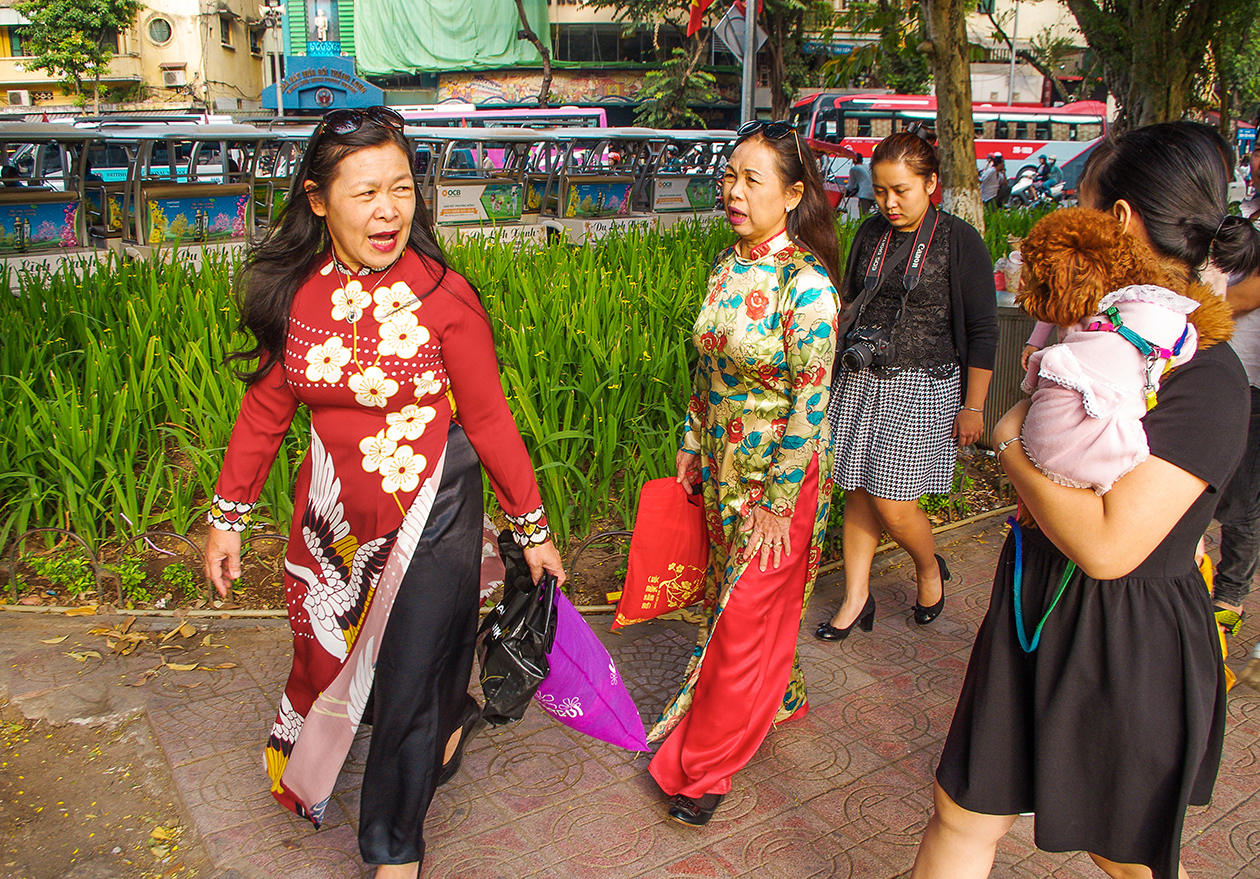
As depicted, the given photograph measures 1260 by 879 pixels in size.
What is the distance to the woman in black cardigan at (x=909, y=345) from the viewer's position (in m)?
3.02

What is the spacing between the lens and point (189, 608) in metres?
3.47

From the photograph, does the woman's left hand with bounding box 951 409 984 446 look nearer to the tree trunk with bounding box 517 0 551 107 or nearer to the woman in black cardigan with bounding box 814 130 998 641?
the woman in black cardigan with bounding box 814 130 998 641

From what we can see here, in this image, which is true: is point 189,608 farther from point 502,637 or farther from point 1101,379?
point 1101,379

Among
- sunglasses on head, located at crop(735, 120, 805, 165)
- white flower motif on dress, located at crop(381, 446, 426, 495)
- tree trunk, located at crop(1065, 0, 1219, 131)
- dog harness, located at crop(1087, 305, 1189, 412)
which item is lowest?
white flower motif on dress, located at crop(381, 446, 426, 495)

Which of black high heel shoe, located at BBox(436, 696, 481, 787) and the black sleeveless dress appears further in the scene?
black high heel shoe, located at BBox(436, 696, 481, 787)

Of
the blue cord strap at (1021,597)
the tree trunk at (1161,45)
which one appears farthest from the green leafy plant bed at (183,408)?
the tree trunk at (1161,45)

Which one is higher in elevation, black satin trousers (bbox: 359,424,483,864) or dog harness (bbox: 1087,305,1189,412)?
dog harness (bbox: 1087,305,1189,412)

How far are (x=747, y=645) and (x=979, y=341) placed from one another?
54.9 inches

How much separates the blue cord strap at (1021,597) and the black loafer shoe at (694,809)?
1023 mm

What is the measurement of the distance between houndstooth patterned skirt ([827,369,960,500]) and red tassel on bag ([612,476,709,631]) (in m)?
0.77

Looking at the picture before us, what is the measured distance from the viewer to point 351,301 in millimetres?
1967

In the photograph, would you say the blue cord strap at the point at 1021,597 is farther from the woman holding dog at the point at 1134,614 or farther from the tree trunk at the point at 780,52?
the tree trunk at the point at 780,52

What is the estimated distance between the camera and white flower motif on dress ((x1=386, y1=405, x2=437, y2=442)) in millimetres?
1979

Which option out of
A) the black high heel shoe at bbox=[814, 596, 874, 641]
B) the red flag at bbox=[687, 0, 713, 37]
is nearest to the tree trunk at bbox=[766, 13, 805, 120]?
the red flag at bbox=[687, 0, 713, 37]
